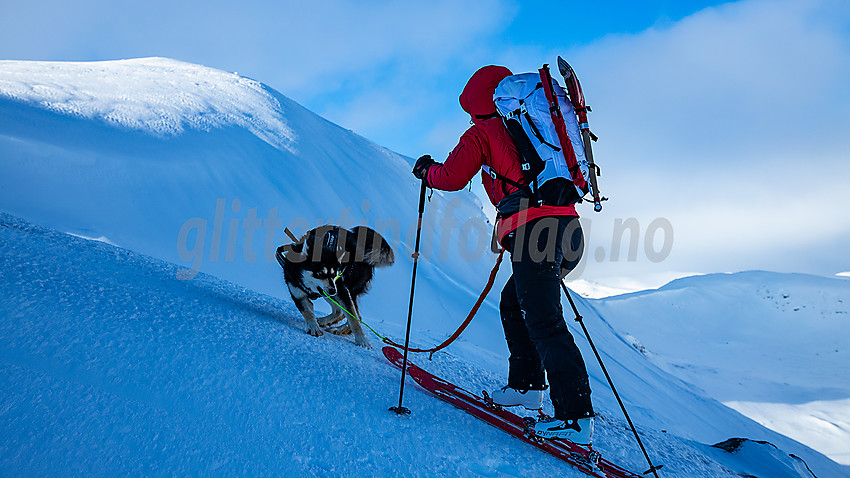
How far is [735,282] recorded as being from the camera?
29172 mm

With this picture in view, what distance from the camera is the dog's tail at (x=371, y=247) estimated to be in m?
3.67

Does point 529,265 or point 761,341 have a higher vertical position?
point 529,265

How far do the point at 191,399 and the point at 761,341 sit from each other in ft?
87.3

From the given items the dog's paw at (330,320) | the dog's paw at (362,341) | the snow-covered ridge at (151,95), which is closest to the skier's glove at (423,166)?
the dog's paw at (362,341)

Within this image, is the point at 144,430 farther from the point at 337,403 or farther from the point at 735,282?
the point at 735,282

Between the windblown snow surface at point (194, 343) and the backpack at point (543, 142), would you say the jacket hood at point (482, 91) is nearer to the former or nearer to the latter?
the backpack at point (543, 142)

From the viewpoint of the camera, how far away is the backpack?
7.02ft

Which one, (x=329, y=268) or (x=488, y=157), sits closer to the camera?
(x=488, y=157)

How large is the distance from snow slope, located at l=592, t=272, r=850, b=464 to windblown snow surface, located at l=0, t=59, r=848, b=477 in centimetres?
526

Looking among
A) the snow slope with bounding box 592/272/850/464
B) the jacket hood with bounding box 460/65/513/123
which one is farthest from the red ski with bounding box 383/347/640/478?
the snow slope with bounding box 592/272/850/464

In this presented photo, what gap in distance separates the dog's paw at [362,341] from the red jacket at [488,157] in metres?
1.47

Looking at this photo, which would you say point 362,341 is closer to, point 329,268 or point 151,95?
point 329,268

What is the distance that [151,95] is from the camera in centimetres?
993

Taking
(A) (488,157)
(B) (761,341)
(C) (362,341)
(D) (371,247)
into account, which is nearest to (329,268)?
(D) (371,247)
